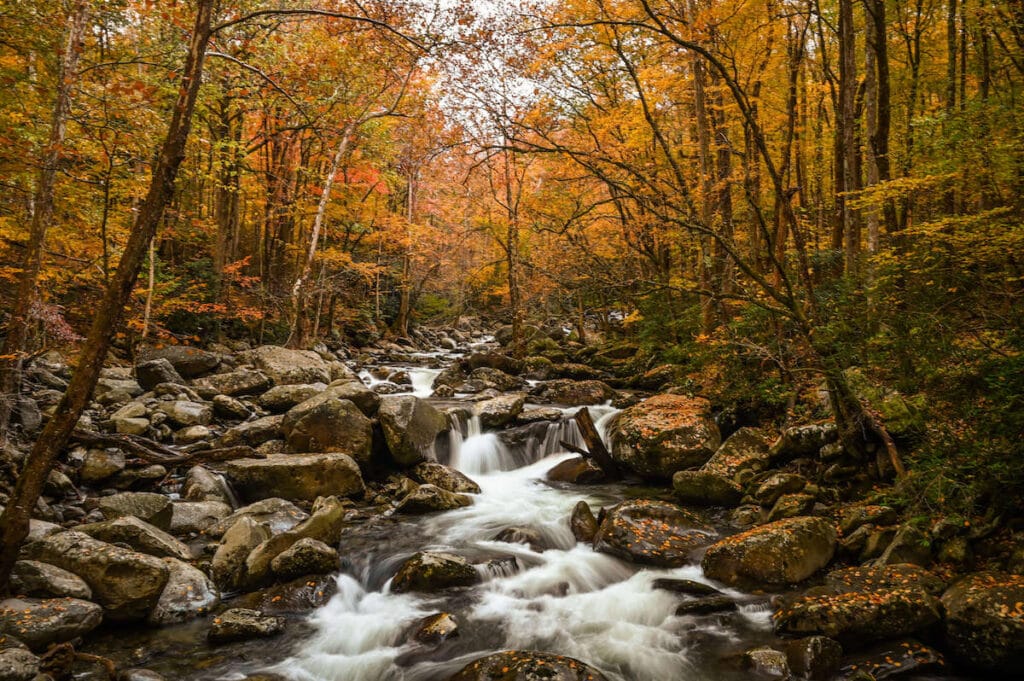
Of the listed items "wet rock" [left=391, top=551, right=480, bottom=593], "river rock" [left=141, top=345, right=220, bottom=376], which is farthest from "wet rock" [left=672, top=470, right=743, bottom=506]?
"river rock" [left=141, top=345, right=220, bottom=376]

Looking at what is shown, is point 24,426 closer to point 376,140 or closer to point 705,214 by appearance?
point 705,214

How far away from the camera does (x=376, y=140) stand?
19.3m

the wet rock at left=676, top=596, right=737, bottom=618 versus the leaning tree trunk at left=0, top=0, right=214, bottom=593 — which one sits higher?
the leaning tree trunk at left=0, top=0, right=214, bottom=593

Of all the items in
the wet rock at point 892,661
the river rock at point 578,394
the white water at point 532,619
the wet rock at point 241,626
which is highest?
the river rock at point 578,394

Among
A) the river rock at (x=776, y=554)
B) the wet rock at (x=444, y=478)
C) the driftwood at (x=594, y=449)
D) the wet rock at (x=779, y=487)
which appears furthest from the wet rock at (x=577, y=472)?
the river rock at (x=776, y=554)

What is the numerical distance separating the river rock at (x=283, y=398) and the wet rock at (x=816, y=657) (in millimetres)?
10109

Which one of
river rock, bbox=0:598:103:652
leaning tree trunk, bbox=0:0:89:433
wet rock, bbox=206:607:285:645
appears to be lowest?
wet rock, bbox=206:607:285:645

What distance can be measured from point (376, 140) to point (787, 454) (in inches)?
673

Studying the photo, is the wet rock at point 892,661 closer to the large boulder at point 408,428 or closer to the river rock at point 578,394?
the large boulder at point 408,428

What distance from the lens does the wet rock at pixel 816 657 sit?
172 inches

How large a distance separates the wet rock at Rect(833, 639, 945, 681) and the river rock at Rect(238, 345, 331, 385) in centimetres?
1269

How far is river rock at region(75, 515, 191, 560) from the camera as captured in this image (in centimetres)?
574

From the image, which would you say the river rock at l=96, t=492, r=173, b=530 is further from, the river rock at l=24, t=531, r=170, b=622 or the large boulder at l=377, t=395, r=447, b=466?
the large boulder at l=377, t=395, r=447, b=466

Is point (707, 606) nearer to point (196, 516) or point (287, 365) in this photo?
point (196, 516)
